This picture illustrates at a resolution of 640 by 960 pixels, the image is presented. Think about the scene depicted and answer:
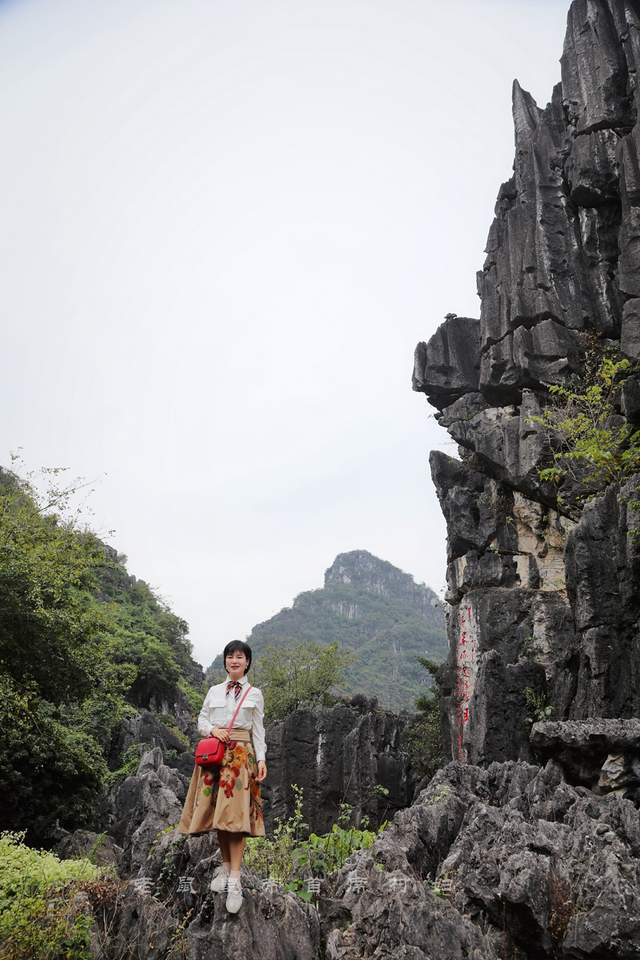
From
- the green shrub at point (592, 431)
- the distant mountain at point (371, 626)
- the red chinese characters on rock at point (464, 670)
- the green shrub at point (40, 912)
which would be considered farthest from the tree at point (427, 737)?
the distant mountain at point (371, 626)

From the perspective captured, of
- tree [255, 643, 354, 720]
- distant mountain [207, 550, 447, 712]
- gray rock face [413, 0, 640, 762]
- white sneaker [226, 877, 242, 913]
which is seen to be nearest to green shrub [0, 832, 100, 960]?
white sneaker [226, 877, 242, 913]

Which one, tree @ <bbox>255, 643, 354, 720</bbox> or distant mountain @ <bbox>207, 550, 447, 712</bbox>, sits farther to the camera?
distant mountain @ <bbox>207, 550, 447, 712</bbox>

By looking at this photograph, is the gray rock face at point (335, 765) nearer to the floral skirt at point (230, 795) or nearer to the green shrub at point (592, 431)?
the green shrub at point (592, 431)

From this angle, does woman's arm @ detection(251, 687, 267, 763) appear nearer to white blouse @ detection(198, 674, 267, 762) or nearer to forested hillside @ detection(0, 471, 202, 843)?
white blouse @ detection(198, 674, 267, 762)

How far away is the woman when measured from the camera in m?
4.40

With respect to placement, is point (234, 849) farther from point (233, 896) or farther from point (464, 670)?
point (464, 670)

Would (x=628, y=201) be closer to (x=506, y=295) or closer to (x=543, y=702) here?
(x=506, y=295)

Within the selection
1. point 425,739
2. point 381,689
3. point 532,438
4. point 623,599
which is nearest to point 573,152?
point 532,438

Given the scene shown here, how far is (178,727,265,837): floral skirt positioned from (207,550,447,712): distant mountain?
45.4 meters

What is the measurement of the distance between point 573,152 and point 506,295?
5.46 metres

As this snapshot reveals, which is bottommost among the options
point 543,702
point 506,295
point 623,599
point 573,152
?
point 543,702

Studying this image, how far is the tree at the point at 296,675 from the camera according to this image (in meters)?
32.7

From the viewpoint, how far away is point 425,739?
876 inches

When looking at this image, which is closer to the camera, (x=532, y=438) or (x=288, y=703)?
(x=532, y=438)
